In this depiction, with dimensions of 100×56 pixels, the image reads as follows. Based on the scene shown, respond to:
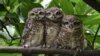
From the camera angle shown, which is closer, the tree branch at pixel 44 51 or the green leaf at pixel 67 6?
the tree branch at pixel 44 51

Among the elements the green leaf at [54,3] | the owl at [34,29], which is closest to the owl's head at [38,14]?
the owl at [34,29]

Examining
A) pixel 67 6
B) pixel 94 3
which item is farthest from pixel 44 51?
pixel 67 6

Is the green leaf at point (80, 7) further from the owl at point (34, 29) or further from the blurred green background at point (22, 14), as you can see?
the owl at point (34, 29)

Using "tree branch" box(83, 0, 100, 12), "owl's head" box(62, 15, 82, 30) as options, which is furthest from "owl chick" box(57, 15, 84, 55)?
"tree branch" box(83, 0, 100, 12)

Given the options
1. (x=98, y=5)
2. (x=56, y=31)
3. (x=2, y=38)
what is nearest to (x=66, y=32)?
(x=56, y=31)

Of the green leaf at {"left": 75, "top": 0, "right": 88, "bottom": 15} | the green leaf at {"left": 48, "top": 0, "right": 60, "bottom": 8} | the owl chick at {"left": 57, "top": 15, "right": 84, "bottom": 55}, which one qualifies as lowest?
the owl chick at {"left": 57, "top": 15, "right": 84, "bottom": 55}

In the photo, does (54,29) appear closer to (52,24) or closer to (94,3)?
(52,24)

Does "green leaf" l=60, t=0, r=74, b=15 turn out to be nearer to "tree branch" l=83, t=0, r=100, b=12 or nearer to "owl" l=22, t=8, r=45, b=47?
"owl" l=22, t=8, r=45, b=47

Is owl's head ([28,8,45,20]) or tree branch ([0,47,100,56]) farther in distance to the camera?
owl's head ([28,8,45,20])
